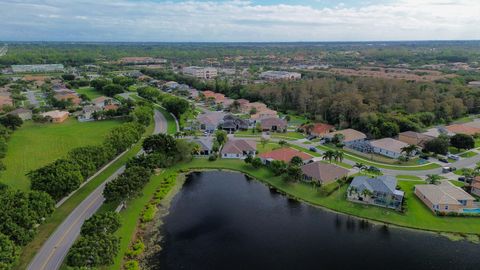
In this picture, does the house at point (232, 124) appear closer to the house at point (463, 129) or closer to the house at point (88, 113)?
the house at point (88, 113)

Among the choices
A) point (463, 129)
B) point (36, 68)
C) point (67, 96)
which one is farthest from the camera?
point (36, 68)

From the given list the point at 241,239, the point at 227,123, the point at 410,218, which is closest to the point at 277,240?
the point at 241,239

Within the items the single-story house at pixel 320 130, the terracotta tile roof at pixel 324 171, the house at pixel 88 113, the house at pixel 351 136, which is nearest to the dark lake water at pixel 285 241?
the terracotta tile roof at pixel 324 171

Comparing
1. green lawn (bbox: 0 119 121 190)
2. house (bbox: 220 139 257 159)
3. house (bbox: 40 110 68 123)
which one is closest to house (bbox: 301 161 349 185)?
house (bbox: 220 139 257 159)

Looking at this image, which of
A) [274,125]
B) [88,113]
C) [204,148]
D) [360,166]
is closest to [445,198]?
[360,166]

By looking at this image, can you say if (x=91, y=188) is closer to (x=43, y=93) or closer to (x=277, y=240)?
(x=277, y=240)

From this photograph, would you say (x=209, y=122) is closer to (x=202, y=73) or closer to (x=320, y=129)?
(x=320, y=129)

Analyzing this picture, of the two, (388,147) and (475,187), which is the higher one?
(388,147)
